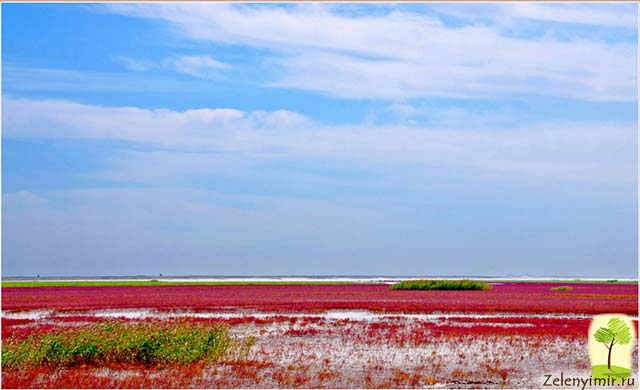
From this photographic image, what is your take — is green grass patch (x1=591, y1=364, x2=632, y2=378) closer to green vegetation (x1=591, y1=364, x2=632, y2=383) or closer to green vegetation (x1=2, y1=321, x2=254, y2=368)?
green vegetation (x1=591, y1=364, x2=632, y2=383)

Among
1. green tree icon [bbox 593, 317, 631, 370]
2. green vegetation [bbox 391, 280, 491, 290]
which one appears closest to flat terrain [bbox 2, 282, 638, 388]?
green tree icon [bbox 593, 317, 631, 370]

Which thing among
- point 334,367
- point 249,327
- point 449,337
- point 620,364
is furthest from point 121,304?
point 620,364

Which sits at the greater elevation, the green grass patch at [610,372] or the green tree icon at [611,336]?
the green tree icon at [611,336]

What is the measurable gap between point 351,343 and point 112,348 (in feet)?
25.4

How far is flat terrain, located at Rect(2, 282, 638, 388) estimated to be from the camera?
16844mm

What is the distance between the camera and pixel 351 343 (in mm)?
23531

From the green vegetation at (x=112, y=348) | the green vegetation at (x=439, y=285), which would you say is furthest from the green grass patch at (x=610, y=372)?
the green vegetation at (x=439, y=285)

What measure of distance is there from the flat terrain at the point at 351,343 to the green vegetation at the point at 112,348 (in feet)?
0.85

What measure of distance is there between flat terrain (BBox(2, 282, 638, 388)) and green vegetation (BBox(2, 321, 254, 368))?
0.26 m

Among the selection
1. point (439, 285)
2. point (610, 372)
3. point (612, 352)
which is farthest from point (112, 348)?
point (439, 285)

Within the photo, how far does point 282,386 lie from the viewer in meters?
16.2

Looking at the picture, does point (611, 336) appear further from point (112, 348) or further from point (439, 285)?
point (439, 285)

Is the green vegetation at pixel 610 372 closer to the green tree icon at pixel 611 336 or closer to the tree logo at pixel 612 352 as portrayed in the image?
the tree logo at pixel 612 352

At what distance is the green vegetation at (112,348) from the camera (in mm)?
18016
